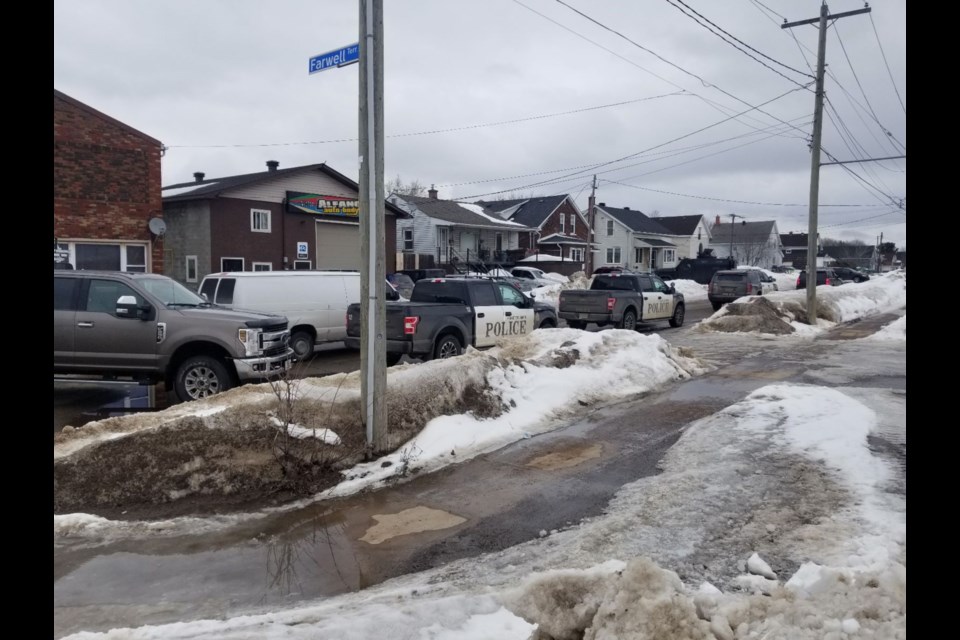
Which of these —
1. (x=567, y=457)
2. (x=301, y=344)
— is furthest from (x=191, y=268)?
(x=567, y=457)

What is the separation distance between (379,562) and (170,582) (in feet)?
4.53

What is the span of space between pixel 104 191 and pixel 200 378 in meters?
15.9

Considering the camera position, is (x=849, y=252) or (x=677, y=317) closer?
(x=677, y=317)

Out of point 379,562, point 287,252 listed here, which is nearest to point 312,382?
point 379,562

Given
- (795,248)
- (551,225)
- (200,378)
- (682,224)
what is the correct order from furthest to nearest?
(795,248) → (682,224) → (551,225) → (200,378)

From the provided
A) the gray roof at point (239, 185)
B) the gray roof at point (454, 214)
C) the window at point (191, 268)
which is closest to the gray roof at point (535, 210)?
the gray roof at point (454, 214)

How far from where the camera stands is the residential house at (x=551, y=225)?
58.2 metres

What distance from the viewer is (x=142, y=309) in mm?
10086

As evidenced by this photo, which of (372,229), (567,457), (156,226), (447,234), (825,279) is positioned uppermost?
(447,234)

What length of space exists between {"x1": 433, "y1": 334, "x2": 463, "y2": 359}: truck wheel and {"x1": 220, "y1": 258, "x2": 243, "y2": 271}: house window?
63.4 feet

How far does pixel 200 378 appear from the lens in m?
10.1

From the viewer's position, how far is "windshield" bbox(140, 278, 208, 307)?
34.5 ft

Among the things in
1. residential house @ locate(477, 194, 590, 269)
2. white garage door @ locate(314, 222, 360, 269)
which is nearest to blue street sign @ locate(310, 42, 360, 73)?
white garage door @ locate(314, 222, 360, 269)

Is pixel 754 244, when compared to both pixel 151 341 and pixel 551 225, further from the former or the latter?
pixel 151 341
